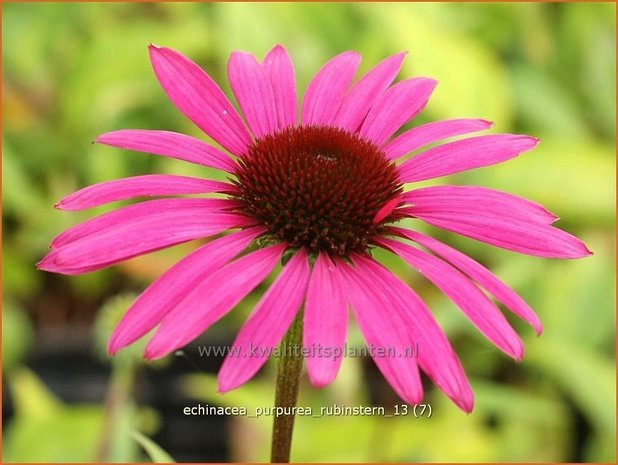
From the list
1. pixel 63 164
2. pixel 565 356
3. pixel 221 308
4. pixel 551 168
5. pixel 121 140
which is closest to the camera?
pixel 221 308

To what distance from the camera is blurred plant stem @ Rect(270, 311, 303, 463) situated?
0.46 metres

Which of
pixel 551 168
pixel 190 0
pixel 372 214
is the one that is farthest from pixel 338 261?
pixel 190 0

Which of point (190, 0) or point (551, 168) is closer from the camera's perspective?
point (551, 168)

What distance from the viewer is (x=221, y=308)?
1.37 ft

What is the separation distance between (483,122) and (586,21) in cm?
114

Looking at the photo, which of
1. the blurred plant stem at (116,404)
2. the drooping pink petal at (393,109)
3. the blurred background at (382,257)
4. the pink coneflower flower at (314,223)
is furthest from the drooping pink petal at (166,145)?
the blurred background at (382,257)

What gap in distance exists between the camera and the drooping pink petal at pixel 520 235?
48 centimetres

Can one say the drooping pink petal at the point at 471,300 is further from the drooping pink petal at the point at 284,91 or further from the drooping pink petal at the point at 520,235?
the drooping pink petal at the point at 284,91

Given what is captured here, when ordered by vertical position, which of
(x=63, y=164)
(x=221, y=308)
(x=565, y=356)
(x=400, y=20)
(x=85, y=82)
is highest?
(x=400, y=20)

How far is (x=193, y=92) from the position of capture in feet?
A: 1.78

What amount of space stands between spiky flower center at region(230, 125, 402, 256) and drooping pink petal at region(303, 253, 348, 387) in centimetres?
5

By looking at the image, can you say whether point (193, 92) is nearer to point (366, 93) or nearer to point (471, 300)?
point (366, 93)

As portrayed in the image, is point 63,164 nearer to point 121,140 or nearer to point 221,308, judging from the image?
point 121,140

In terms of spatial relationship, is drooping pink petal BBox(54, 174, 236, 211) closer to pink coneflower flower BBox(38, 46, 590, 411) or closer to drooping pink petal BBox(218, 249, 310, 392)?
pink coneflower flower BBox(38, 46, 590, 411)
